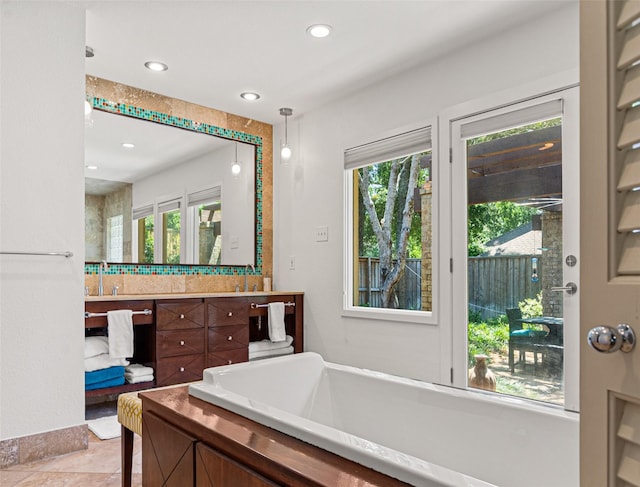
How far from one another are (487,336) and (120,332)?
2307mm

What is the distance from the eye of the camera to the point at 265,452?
4.26 ft

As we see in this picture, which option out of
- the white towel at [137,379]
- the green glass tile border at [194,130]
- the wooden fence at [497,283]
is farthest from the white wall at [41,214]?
the wooden fence at [497,283]

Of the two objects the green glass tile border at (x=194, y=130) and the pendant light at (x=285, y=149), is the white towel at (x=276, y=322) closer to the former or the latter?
the green glass tile border at (x=194, y=130)

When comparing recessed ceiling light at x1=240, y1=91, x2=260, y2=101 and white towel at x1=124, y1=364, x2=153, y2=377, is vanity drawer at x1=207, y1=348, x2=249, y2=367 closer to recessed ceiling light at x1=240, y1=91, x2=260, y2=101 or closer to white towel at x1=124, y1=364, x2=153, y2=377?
white towel at x1=124, y1=364, x2=153, y2=377

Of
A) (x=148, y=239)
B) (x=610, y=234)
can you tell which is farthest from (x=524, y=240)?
(x=148, y=239)

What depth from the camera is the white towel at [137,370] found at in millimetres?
3273

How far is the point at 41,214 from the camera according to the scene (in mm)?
2615

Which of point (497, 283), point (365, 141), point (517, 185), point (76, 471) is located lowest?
point (76, 471)

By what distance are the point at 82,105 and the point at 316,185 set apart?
2.02 metres

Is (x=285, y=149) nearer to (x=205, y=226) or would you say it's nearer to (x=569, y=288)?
(x=205, y=226)

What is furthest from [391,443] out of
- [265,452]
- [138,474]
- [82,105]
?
[82,105]

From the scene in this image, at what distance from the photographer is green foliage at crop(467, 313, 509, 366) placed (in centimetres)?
293

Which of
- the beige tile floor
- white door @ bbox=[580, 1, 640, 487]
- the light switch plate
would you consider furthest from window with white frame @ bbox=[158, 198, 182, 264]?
white door @ bbox=[580, 1, 640, 487]

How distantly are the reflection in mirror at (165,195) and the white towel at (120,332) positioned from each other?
68 cm
